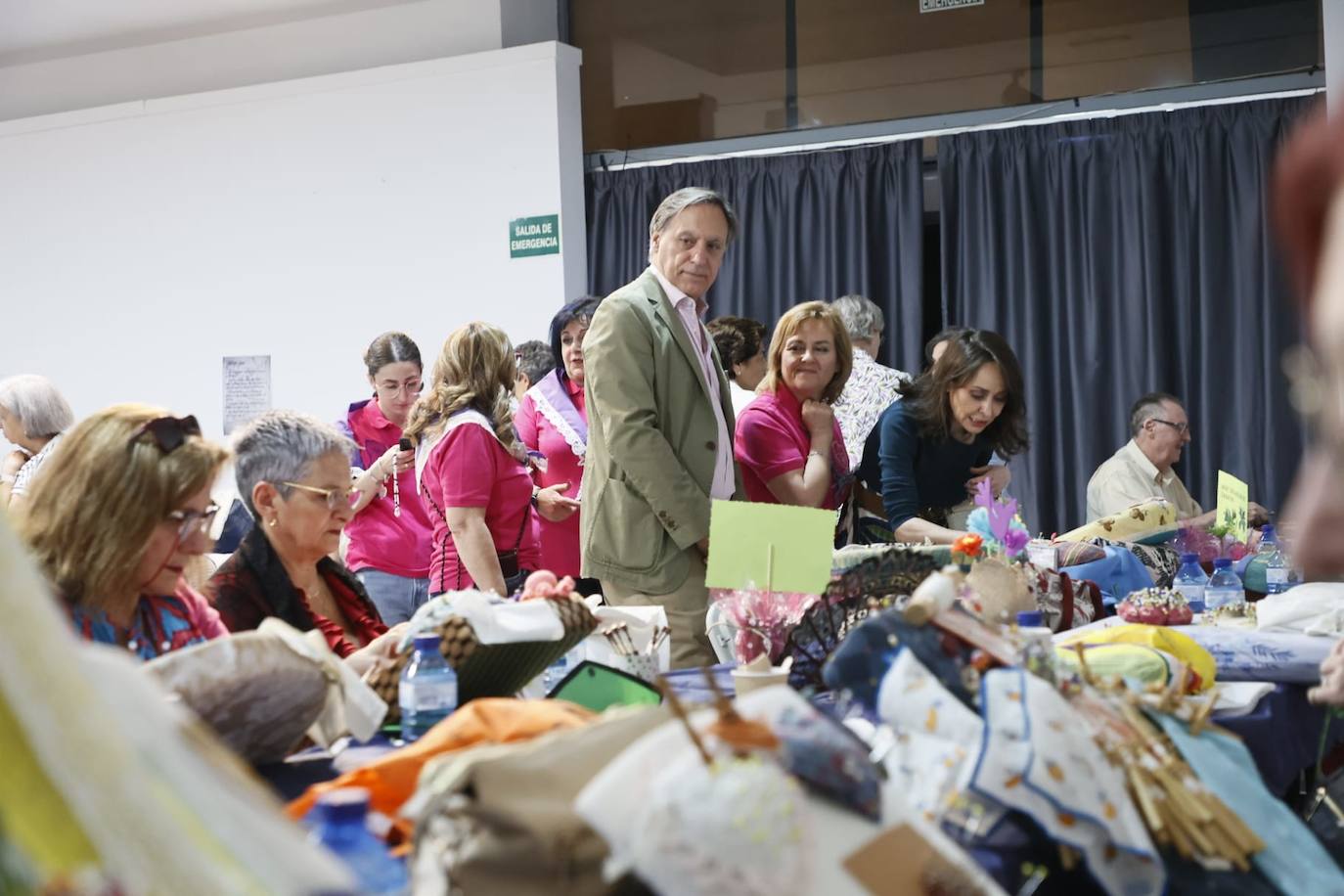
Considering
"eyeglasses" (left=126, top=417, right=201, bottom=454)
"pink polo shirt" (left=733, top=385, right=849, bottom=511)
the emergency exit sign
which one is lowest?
"pink polo shirt" (left=733, top=385, right=849, bottom=511)

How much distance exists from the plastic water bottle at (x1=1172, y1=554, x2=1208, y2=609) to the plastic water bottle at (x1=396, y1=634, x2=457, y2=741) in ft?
7.07

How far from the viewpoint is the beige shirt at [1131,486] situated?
4.94 meters

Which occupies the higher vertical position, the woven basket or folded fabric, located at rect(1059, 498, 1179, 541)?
the woven basket

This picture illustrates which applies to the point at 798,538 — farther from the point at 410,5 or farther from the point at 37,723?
the point at 410,5

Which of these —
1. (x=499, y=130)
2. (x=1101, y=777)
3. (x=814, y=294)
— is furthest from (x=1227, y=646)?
(x=499, y=130)

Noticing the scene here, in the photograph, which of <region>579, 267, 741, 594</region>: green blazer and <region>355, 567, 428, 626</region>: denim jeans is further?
<region>355, 567, 428, 626</region>: denim jeans

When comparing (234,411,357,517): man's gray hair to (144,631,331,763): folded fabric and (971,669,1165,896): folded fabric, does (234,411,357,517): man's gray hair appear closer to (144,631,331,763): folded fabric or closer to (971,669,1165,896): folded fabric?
(144,631,331,763): folded fabric

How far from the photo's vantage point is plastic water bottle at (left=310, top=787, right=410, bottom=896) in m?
1.08

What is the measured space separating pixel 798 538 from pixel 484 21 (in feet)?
17.3

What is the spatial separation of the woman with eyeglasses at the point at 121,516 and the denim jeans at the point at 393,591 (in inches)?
88.0

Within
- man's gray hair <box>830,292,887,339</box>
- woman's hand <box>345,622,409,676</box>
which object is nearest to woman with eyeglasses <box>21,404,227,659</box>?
woman's hand <box>345,622,409,676</box>

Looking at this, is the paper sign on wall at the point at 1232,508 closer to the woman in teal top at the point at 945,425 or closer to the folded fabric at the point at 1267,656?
the woman in teal top at the point at 945,425

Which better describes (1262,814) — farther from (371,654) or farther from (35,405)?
(35,405)

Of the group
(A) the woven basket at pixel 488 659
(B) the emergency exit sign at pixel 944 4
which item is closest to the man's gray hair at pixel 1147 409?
(B) the emergency exit sign at pixel 944 4
